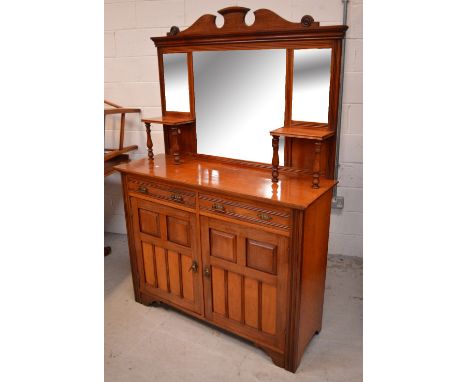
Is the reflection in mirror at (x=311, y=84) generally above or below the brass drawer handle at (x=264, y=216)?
above

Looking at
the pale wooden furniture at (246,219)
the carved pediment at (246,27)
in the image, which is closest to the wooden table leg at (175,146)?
the pale wooden furniture at (246,219)

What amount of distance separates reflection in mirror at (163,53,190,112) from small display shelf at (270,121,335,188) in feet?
2.33

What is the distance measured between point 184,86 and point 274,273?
1.23 metres

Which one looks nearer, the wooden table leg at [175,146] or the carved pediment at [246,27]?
the carved pediment at [246,27]

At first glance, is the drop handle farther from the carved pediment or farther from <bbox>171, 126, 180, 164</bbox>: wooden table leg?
the carved pediment

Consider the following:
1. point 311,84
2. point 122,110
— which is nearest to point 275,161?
point 311,84

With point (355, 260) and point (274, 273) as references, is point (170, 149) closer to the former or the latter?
point (274, 273)

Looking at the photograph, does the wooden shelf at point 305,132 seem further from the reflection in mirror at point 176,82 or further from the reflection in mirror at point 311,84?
the reflection in mirror at point 176,82

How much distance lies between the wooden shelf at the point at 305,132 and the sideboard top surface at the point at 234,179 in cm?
23

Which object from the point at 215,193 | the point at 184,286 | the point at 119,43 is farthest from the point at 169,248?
the point at 119,43

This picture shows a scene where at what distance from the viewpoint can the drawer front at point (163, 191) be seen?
74.7 inches

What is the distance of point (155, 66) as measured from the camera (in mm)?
2781

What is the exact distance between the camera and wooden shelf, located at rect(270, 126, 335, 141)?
1.69m

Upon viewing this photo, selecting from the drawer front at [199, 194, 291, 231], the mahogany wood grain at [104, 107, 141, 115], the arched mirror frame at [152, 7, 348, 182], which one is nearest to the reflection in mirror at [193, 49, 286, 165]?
the arched mirror frame at [152, 7, 348, 182]
